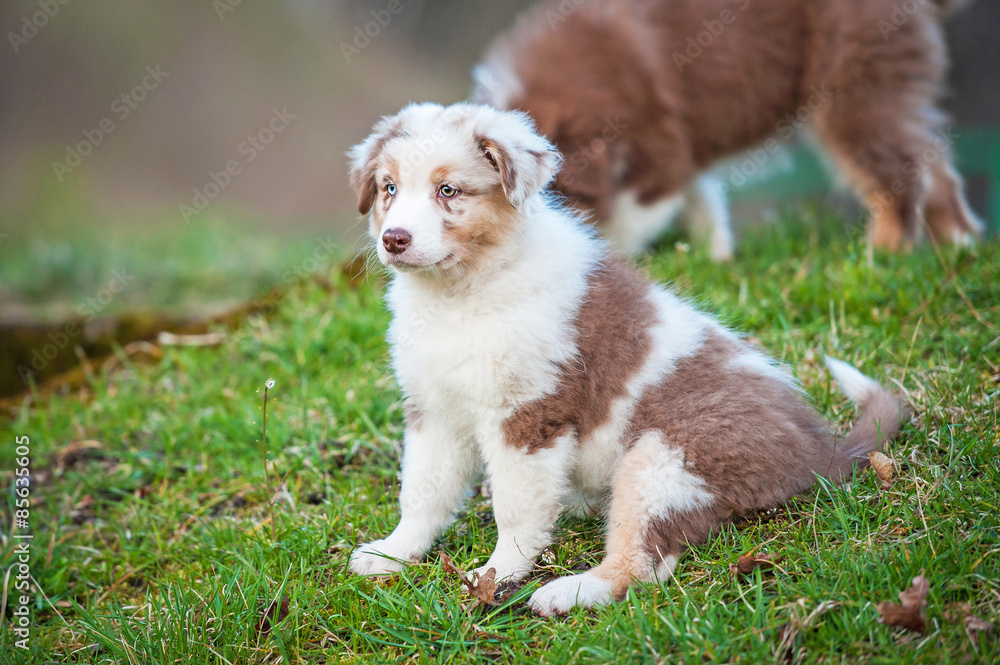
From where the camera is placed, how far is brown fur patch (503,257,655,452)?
2.51 meters

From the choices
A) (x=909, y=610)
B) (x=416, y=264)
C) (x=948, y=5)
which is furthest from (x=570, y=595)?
(x=948, y=5)

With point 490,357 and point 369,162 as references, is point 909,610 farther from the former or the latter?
point 369,162

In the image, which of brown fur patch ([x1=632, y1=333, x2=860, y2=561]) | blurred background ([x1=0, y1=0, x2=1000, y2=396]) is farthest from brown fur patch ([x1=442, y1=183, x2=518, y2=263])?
blurred background ([x1=0, y1=0, x2=1000, y2=396])

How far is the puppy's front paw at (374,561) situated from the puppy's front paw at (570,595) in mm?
550

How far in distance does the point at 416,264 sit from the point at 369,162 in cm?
55

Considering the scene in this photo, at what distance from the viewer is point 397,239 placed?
247 centimetres

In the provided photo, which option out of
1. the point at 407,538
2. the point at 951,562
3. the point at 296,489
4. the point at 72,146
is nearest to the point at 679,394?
the point at 951,562

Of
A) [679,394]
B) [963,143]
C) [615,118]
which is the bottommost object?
[963,143]

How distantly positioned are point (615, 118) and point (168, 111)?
10.1m

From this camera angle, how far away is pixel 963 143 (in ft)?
22.4

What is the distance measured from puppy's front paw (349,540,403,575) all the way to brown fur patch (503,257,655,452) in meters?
0.63

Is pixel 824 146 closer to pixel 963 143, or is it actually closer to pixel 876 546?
pixel 963 143

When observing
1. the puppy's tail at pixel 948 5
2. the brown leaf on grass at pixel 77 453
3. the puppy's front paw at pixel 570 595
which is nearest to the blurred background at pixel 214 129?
the puppy's tail at pixel 948 5

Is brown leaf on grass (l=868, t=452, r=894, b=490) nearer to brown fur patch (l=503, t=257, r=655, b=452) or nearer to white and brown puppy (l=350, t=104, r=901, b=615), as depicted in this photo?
white and brown puppy (l=350, t=104, r=901, b=615)
